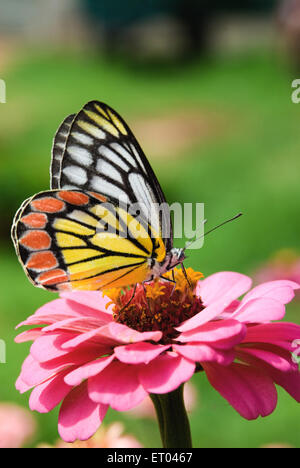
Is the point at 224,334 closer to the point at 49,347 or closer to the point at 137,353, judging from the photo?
the point at 137,353

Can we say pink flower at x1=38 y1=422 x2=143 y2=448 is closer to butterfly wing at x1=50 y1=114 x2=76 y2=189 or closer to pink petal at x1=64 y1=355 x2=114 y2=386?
pink petal at x1=64 y1=355 x2=114 y2=386

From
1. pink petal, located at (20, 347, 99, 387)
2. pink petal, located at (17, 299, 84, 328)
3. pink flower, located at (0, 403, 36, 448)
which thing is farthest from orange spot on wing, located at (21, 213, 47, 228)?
pink flower, located at (0, 403, 36, 448)

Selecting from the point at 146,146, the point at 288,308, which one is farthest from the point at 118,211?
the point at 146,146

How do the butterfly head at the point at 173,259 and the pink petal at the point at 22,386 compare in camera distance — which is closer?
the pink petal at the point at 22,386

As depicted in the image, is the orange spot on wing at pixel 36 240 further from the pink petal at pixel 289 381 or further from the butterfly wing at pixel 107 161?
the pink petal at pixel 289 381

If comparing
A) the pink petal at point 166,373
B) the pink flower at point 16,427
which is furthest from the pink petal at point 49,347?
the pink flower at point 16,427

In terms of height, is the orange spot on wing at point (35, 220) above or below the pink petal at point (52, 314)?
above
